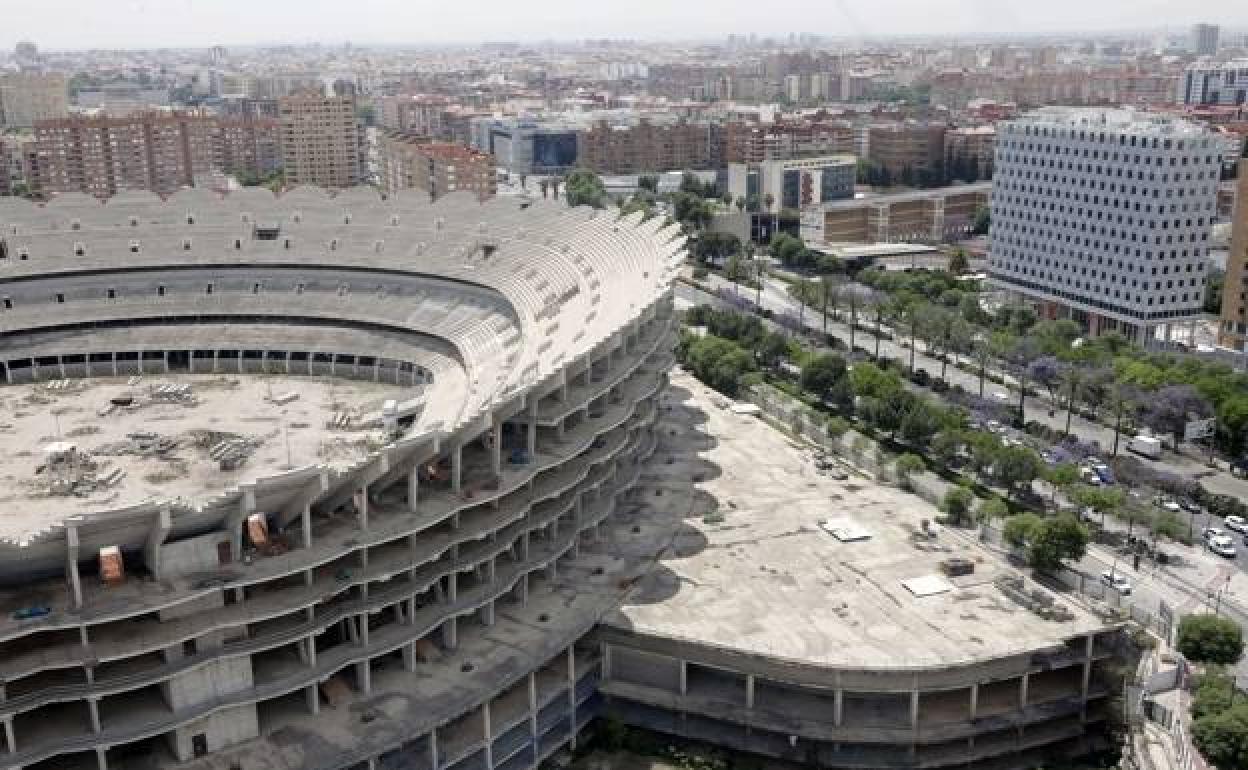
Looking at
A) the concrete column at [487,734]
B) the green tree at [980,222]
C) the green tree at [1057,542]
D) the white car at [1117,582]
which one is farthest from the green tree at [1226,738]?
the green tree at [980,222]

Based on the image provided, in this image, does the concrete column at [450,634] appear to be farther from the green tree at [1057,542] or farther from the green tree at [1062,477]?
the green tree at [1062,477]

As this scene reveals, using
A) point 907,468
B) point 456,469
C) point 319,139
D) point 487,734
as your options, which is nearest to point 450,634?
point 487,734

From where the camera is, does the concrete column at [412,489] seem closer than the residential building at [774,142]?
Yes

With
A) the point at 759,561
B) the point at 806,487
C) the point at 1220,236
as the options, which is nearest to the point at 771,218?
the point at 1220,236

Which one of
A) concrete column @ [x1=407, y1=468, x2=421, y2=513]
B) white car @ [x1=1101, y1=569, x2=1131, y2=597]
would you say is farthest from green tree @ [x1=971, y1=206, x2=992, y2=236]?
concrete column @ [x1=407, y1=468, x2=421, y2=513]

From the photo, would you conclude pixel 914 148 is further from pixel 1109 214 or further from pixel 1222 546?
pixel 1222 546

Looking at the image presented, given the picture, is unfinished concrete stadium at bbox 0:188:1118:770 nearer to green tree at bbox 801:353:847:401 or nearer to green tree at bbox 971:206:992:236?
green tree at bbox 801:353:847:401

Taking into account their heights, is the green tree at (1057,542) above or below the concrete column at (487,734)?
above
